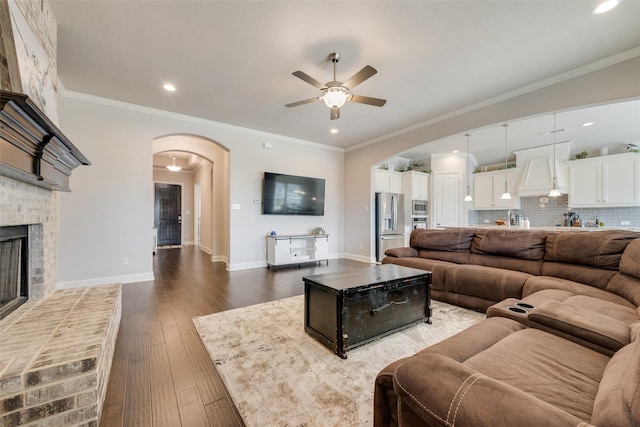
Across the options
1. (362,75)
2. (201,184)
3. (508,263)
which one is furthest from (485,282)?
(201,184)

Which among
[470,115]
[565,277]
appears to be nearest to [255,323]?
[565,277]

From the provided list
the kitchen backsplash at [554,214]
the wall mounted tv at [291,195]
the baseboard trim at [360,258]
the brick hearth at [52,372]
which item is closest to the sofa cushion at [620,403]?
the brick hearth at [52,372]

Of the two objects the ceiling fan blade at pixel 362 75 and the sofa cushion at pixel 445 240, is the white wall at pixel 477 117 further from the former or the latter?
the ceiling fan blade at pixel 362 75

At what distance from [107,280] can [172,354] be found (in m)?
2.78

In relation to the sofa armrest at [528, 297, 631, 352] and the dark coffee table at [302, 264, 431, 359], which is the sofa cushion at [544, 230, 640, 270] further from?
the dark coffee table at [302, 264, 431, 359]

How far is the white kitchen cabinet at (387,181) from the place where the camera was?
6281 millimetres

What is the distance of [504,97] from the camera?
12.0 ft

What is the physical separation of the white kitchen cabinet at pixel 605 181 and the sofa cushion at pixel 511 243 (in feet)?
13.0

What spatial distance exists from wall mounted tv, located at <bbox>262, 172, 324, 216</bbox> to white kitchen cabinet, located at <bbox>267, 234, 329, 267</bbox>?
25.4 inches

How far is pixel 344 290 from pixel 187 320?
1.77 meters

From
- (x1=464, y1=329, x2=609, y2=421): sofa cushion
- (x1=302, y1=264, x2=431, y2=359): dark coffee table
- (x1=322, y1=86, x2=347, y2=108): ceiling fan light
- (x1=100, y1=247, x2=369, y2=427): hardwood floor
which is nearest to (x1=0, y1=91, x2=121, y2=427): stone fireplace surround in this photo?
(x1=100, y1=247, x2=369, y2=427): hardwood floor

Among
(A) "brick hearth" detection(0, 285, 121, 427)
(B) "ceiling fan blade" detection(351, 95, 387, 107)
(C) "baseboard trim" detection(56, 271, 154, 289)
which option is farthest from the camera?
(C) "baseboard trim" detection(56, 271, 154, 289)

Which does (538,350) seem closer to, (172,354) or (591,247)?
(591,247)

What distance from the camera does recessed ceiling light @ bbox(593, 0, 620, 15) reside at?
2.10m
